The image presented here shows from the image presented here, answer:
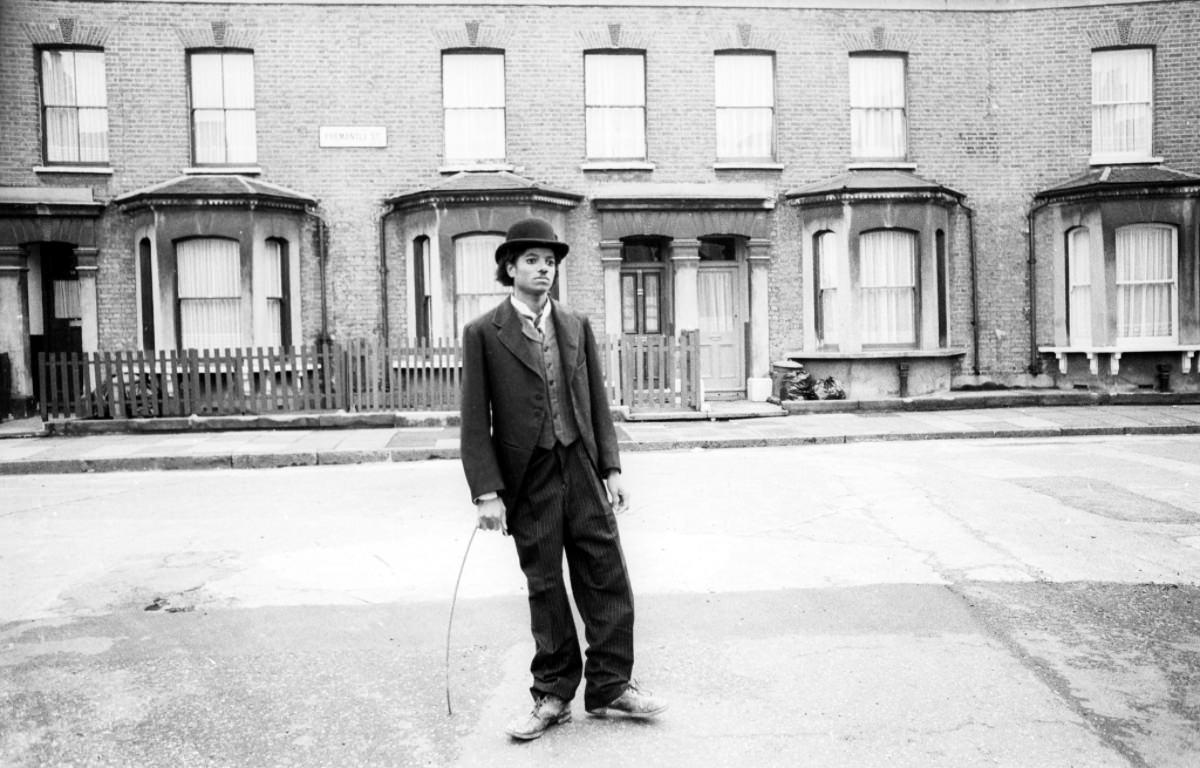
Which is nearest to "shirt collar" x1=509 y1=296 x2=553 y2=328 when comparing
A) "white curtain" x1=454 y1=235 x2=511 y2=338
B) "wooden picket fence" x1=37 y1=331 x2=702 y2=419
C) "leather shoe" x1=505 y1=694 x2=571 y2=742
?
"leather shoe" x1=505 y1=694 x2=571 y2=742

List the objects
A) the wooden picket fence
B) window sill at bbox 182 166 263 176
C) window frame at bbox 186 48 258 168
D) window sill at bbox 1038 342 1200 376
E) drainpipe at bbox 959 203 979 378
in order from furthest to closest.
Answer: drainpipe at bbox 959 203 979 378, window frame at bbox 186 48 258 168, window sill at bbox 182 166 263 176, window sill at bbox 1038 342 1200 376, the wooden picket fence

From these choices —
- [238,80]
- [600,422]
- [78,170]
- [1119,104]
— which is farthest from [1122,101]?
[78,170]

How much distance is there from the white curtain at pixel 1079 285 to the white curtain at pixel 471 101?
448 inches

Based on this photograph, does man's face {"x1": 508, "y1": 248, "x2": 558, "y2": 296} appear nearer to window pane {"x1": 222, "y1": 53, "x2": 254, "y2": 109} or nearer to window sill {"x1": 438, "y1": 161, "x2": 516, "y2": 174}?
window sill {"x1": 438, "y1": 161, "x2": 516, "y2": 174}

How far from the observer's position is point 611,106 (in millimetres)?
19219

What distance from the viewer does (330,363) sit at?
16469 millimetres

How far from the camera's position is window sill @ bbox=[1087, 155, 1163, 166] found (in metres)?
19.3

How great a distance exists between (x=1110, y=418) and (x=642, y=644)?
13.1m

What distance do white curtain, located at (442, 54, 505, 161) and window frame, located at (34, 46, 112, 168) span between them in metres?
6.36

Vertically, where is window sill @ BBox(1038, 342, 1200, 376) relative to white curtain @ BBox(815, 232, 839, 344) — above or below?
below

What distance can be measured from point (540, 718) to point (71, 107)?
18.7m

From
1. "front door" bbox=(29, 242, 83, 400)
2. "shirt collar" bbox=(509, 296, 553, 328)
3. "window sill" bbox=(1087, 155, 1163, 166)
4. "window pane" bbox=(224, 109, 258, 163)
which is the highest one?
"window pane" bbox=(224, 109, 258, 163)

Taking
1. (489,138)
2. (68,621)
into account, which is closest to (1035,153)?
(489,138)

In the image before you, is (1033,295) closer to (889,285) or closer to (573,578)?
(889,285)
